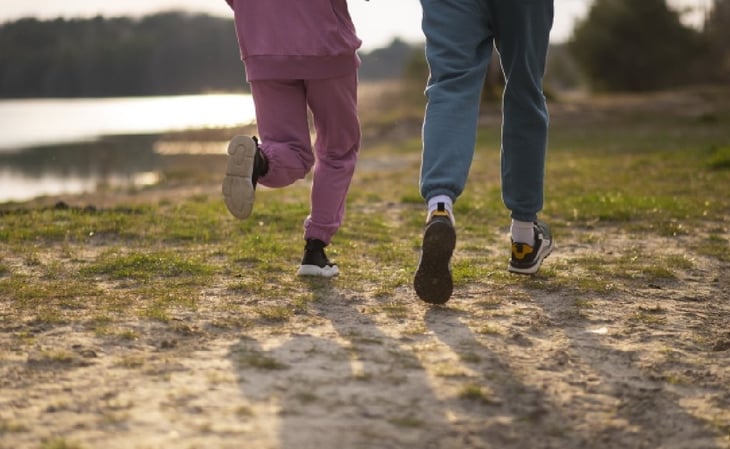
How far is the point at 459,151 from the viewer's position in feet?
10.4

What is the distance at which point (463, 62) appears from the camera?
324 centimetres

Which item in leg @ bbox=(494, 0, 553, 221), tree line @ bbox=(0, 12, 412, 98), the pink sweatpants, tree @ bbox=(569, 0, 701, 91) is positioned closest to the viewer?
leg @ bbox=(494, 0, 553, 221)

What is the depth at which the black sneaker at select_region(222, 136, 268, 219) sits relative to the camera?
11.4ft

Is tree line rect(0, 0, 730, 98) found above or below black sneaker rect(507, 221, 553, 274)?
above

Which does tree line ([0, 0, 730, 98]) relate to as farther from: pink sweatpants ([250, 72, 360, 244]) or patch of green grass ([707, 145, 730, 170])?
pink sweatpants ([250, 72, 360, 244])

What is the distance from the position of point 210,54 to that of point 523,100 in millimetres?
56500

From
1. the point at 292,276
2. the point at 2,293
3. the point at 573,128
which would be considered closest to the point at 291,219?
the point at 292,276

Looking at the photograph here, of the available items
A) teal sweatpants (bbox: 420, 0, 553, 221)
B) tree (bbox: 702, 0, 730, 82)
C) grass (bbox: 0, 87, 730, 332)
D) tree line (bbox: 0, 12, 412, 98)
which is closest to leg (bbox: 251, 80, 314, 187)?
grass (bbox: 0, 87, 730, 332)

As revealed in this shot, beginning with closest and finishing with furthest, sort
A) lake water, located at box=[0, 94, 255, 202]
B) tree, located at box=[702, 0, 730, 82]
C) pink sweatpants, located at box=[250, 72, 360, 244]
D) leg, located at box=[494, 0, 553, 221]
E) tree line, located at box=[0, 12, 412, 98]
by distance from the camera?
1. leg, located at box=[494, 0, 553, 221]
2. pink sweatpants, located at box=[250, 72, 360, 244]
3. lake water, located at box=[0, 94, 255, 202]
4. tree, located at box=[702, 0, 730, 82]
5. tree line, located at box=[0, 12, 412, 98]

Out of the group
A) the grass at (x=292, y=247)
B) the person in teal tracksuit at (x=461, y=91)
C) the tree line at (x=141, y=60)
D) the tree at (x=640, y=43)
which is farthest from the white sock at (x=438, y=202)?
the tree line at (x=141, y=60)

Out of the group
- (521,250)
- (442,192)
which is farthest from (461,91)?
(521,250)

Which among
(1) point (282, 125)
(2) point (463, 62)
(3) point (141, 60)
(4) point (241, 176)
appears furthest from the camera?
(3) point (141, 60)

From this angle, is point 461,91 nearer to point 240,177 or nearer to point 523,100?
point 523,100

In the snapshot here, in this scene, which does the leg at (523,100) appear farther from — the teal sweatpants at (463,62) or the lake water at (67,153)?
the lake water at (67,153)
